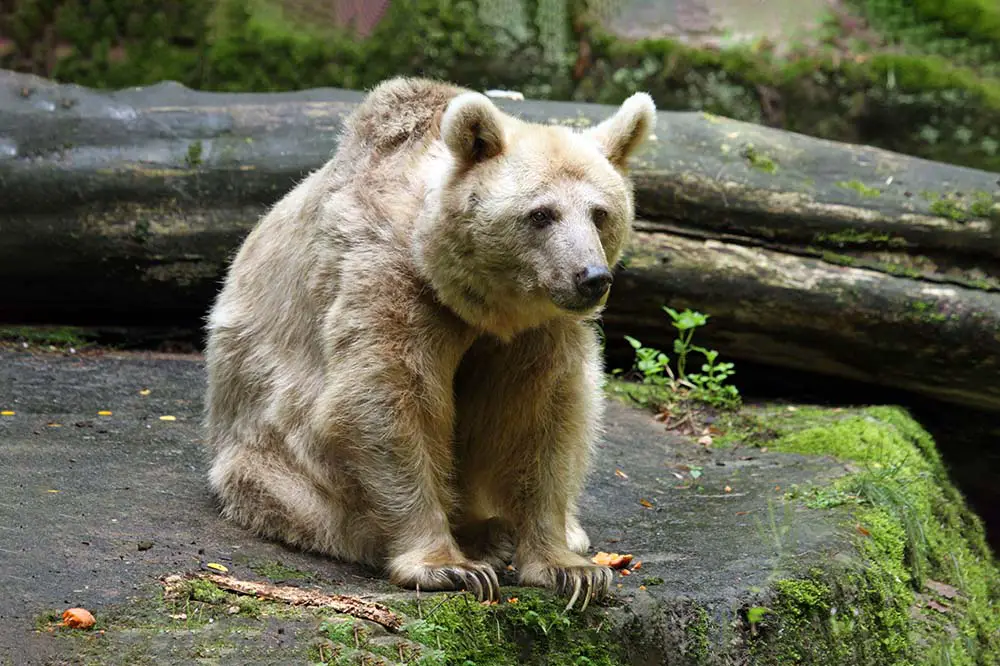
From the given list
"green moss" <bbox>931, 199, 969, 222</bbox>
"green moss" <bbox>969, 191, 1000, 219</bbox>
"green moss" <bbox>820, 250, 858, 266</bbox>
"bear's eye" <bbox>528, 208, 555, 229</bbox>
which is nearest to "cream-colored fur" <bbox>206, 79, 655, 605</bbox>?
"bear's eye" <bbox>528, 208, 555, 229</bbox>

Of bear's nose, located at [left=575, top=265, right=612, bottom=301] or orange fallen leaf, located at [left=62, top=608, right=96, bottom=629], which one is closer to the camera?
orange fallen leaf, located at [left=62, top=608, right=96, bottom=629]

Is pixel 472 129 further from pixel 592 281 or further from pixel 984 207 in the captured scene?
pixel 984 207

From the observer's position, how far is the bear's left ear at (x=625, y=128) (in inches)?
175

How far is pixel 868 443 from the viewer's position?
22.1 feet

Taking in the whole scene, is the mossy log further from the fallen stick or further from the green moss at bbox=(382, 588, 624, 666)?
the fallen stick

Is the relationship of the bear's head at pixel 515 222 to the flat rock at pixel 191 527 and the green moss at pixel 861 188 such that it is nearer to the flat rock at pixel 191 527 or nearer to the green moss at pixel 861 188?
the flat rock at pixel 191 527

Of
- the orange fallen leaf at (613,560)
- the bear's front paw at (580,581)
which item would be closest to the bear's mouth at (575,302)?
the bear's front paw at (580,581)

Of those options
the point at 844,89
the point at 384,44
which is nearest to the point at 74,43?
the point at 384,44

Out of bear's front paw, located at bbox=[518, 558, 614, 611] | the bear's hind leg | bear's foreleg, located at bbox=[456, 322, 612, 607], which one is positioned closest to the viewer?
bear's front paw, located at bbox=[518, 558, 614, 611]

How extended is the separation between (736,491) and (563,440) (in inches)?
72.5

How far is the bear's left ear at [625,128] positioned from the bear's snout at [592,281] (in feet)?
2.42

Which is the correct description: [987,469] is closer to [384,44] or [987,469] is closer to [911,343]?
[911,343]

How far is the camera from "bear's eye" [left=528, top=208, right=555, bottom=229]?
158 inches

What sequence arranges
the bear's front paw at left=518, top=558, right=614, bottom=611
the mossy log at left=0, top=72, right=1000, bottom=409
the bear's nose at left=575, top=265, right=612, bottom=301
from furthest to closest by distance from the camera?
the mossy log at left=0, top=72, right=1000, bottom=409, the bear's front paw at left=518, top=558, right=614, bottom=611, the bear's nose at left=575, top=265, right=612, bottom=301
